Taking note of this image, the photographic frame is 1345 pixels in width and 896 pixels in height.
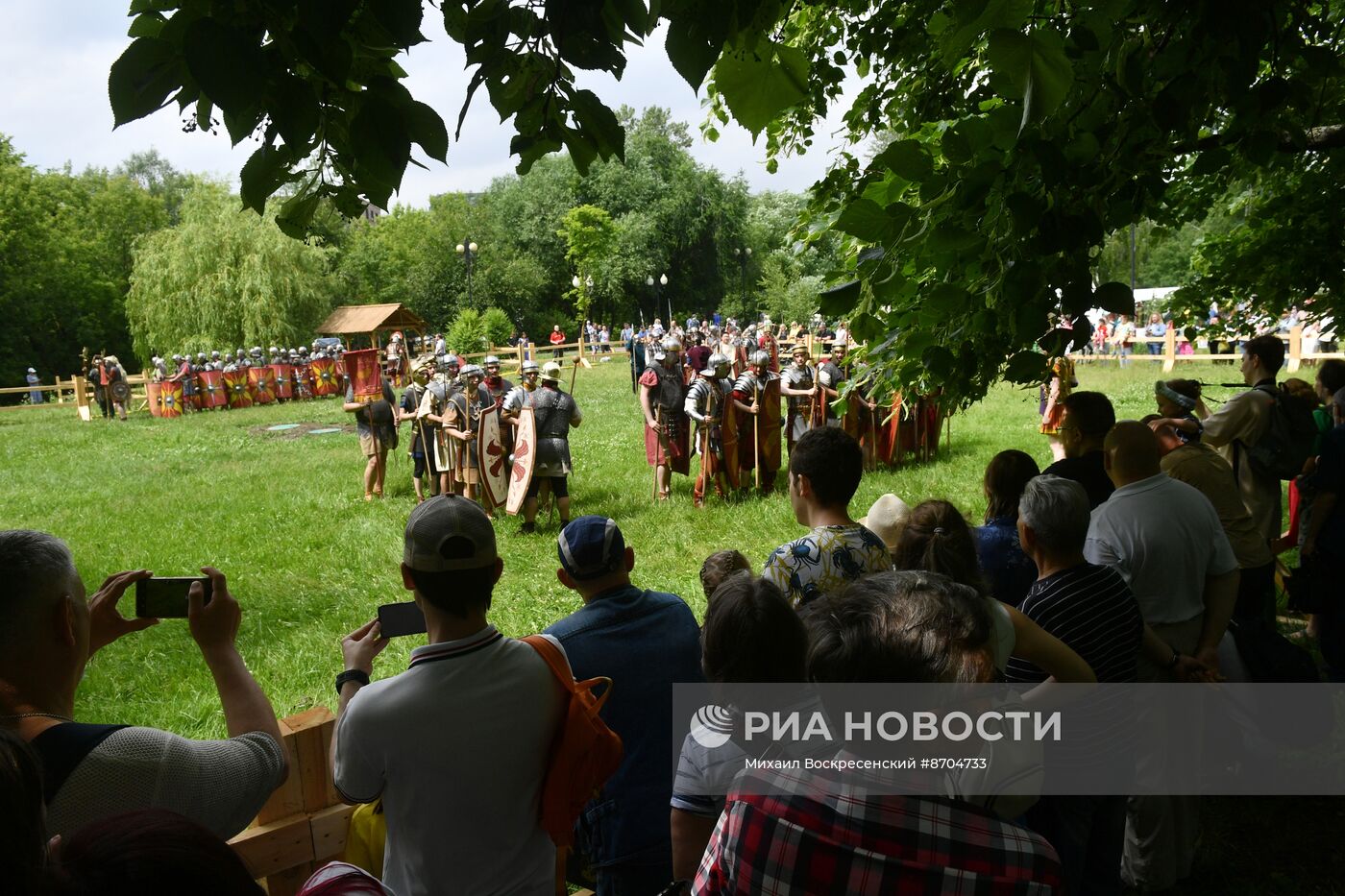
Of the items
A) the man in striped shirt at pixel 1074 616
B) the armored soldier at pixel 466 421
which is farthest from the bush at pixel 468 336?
the man in striped shirt at pixel 1074 616

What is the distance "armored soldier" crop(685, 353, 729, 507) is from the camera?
9.31m

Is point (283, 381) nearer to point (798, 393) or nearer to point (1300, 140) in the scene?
point (798, 393)

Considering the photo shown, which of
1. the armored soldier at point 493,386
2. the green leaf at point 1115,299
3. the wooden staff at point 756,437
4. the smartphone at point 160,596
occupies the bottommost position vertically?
the wooden staff at point 756,437

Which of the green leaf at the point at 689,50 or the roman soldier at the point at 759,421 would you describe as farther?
the roman soldier at the point at 759,421

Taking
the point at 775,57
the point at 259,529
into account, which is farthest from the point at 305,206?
the point at 259,529

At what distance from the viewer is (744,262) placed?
171ft

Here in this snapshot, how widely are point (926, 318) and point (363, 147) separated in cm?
144

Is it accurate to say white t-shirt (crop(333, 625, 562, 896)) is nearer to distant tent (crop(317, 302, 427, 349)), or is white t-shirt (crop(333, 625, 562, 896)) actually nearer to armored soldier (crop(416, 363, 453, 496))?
armored soldier (crop(416, 363, 453, 496))

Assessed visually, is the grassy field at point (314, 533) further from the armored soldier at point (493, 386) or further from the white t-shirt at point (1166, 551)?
the armored soldier at point (493, 386)

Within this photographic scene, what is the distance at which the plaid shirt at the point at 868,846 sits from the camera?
114 cm

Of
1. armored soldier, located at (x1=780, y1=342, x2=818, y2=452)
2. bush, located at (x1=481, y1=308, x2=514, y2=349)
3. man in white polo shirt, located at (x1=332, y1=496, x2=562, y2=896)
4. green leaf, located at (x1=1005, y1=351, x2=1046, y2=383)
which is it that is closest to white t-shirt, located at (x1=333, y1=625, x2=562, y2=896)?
man in white polo shirt, located at (x1=332, y1=496, x2=562, y2=896)

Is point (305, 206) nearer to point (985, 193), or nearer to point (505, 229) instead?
point (985, 193)

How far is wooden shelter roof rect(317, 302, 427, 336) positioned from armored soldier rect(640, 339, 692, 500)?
22.6 m

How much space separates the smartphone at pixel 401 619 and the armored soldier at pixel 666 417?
750cm
